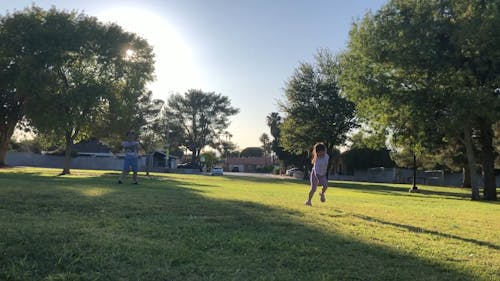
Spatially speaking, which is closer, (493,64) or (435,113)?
(493,64)

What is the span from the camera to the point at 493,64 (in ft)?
65.8

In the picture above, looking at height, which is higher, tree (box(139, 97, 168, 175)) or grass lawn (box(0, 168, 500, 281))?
tree (box(139, 97, 168, 175))

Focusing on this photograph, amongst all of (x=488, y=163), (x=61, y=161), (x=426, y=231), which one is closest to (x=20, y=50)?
(x=488, y=163)

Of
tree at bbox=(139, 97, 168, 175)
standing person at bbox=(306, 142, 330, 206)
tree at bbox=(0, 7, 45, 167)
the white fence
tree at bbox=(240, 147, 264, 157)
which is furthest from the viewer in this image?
tree at bbox=(240, 147, 264, 157)

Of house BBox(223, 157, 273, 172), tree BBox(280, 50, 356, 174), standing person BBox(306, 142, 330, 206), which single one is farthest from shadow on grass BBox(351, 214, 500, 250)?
house BBox(223, 157, 273, 172)

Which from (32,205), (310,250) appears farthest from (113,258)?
(32,205)

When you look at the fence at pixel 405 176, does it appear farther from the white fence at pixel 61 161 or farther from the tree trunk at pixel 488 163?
the white fence at pixel 61 161

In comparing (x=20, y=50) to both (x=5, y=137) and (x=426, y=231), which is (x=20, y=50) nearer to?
(x=5, y=137)

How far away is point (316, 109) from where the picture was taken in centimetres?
4359

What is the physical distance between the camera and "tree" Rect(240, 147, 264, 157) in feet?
531

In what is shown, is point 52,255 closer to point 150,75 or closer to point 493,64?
point 493,64

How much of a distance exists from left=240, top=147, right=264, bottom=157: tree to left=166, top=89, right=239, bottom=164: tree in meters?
69.9

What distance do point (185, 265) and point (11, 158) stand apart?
223 ft

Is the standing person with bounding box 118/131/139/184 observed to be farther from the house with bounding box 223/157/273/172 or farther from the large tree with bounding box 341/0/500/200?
the house with bounding box 223/157/273/172
